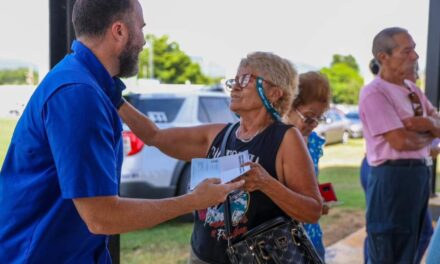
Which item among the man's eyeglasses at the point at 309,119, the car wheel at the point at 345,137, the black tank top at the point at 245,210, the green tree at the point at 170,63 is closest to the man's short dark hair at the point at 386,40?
the man's eyeglasses at the point at 309,119

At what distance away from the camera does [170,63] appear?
37406 mm

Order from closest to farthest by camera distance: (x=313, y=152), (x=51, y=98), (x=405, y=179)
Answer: (x=51, y=98), (x=313, y=152), (x=405, y=179)

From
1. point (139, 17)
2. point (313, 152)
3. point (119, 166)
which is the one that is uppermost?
point (139, 17)

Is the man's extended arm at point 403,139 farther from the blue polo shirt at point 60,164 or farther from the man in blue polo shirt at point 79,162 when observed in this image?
the blue polo shirt at point 60,164

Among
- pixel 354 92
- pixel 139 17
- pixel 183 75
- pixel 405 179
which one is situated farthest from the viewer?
pixel 183 75

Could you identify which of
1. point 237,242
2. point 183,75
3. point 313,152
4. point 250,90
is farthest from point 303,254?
point 183,75

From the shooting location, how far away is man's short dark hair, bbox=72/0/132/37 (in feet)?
5.19

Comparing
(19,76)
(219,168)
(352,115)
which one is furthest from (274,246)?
(352,115)

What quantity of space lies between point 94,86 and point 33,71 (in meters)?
1.03

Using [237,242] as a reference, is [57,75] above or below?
above

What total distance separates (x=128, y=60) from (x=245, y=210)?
0.87m

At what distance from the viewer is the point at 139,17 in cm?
168

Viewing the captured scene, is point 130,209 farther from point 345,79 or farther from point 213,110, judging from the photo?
point 345,79

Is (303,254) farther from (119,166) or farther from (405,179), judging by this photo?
(405,179)
